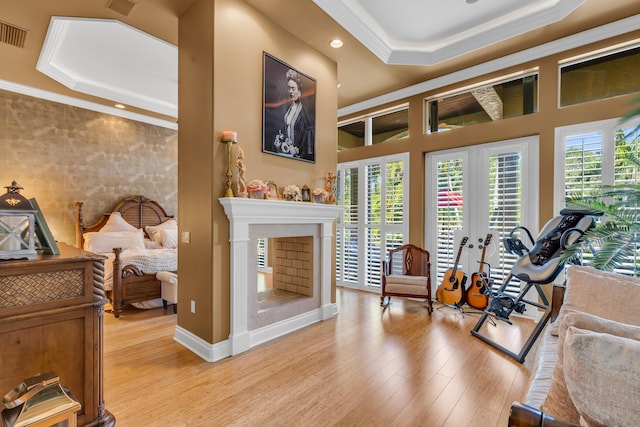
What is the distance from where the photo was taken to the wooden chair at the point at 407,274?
163 inches

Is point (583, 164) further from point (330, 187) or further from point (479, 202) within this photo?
point (330, 187)

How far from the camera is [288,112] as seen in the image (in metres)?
3.54

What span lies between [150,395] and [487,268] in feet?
13.4

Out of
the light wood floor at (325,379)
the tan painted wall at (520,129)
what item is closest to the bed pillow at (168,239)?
the light wood floor at (325,379)

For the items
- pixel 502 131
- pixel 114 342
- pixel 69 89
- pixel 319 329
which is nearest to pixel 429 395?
pixel 319 329

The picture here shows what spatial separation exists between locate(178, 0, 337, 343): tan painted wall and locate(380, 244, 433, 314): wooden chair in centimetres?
210

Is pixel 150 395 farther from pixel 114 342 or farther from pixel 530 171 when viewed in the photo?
pixel 530 171

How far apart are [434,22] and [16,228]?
4.32 metres

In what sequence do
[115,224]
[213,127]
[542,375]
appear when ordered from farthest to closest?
1. [115,224]
2. [213,127]
3. [542,375]

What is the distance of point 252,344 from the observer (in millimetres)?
3086

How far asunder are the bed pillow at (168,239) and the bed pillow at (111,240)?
371 millimetres

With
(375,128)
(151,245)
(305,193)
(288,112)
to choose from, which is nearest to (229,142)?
(288,112)

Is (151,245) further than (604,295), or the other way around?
(151,245)

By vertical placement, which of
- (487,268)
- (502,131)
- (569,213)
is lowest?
(487,268)
